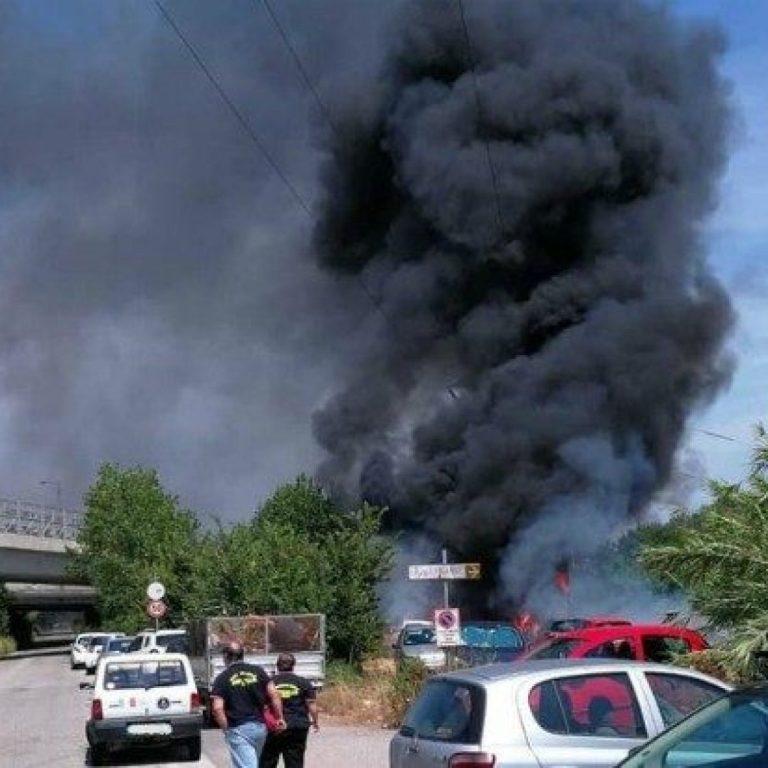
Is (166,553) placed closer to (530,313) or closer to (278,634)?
(530,313)

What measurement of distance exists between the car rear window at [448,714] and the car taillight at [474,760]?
10cm

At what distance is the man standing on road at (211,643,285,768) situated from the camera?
11.5 meters

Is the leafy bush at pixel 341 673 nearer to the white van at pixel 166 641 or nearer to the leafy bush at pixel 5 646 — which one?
the white van at pixel 166 641

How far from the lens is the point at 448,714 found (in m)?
8.15

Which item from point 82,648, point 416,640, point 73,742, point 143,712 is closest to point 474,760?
point 143,712

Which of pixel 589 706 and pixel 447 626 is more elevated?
pixel 447 626

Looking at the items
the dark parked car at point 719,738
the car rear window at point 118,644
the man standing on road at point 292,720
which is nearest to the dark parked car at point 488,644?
the man standing on road at point 292,720

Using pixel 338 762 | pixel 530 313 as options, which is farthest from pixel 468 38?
pixel 338 762

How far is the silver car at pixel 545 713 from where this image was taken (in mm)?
7699

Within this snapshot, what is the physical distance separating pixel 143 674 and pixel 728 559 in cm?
996

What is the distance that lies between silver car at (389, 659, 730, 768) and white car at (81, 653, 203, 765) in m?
9.51

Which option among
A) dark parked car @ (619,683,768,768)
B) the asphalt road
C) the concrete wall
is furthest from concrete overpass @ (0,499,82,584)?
dark parked car @ (619,683,768,768)

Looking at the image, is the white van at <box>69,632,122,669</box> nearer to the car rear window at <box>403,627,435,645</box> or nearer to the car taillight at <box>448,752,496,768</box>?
the car rear window at <box>403,627,435,645</box>

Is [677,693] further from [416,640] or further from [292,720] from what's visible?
[416,640]
